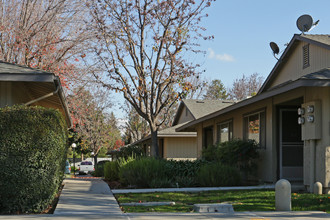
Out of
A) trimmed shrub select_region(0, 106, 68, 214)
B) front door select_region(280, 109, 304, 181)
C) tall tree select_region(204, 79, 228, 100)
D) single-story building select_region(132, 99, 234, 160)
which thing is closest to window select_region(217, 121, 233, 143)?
front door select_region(280, 109, 304, 181)

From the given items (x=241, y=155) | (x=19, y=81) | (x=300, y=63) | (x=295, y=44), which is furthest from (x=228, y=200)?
(x=295, y=44)

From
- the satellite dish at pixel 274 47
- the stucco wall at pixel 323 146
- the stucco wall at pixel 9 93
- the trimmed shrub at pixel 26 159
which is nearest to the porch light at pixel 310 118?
the stucco wall at pixel 323 146

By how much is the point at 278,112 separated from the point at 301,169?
2040 mm

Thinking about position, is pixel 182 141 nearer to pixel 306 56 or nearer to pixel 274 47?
pixel 274 47

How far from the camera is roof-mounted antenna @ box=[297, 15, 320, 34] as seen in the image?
17089 millimetres

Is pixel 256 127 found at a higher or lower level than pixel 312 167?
higher

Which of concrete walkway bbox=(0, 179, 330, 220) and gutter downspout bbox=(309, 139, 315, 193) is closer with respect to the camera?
concrete walkway bbox=(0, 179, 330, 220)

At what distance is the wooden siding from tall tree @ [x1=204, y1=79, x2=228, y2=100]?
137 feet

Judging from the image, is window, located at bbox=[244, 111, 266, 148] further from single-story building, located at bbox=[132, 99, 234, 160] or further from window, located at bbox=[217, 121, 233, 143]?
single-story building, located at bbox=[132, 99, 234, 160]

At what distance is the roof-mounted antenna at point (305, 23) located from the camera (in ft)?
56.1

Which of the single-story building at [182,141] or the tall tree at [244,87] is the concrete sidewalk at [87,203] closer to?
the single-story building at [182,141]

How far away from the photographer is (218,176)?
1470 cm

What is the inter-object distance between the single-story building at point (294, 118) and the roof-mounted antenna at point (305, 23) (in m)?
0.51

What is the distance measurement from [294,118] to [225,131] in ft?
20.1
